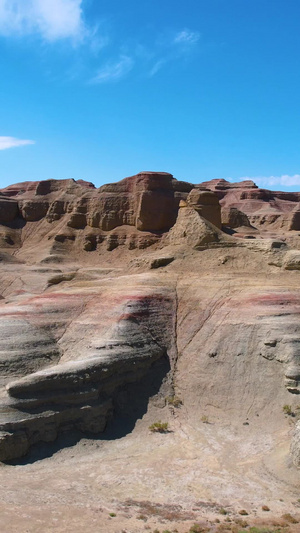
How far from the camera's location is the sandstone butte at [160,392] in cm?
1467

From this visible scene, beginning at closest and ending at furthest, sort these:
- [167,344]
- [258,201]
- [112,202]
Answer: [167,344], [112,202], [258,201]

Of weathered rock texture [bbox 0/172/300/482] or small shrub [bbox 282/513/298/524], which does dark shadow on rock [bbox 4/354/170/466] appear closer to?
weathered rock texture [bbox 0/172/300/482]

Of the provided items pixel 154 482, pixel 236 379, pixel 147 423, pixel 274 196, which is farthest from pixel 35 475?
pixel 274 196

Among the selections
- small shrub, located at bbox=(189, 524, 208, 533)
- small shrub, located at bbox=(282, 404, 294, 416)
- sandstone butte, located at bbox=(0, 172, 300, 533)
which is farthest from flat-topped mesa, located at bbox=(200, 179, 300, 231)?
small shrub, located at bbox=(189, 524, 208, 533)

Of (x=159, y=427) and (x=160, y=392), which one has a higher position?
(x=160, y=392)

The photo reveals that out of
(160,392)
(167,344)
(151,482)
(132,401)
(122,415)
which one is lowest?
(151,482)

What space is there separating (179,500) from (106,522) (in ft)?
8.21

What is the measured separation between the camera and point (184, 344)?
887 inches

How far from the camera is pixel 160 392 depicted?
2081 centimetres

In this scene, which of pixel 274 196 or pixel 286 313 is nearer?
pixel 286 313

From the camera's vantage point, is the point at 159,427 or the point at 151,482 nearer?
the point at 151,482

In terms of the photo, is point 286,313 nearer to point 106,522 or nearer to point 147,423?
point 147,423

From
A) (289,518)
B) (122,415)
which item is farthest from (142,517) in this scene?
(122,415)

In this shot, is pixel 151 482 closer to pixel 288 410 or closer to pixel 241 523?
pixel 241 523
